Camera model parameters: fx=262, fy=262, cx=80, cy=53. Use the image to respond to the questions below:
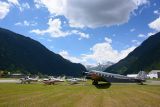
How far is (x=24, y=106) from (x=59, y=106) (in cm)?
360

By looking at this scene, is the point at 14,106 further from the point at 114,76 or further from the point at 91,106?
the point at 114,76

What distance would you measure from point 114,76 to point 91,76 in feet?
40.9

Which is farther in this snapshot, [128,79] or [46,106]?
[128,79]

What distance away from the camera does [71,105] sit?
28.5 meters

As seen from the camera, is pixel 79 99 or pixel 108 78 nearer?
pixel 79 99

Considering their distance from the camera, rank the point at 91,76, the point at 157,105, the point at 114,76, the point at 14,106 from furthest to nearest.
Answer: the point at 114,76 → the point at 91,76 → the point at 157,105 → the point at 14,106

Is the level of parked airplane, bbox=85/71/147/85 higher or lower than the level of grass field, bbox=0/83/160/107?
higher

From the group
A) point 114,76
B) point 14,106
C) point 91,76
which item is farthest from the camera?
point 114,76

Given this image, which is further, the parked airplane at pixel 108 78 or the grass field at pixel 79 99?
the parked airplane at pixel 108 78

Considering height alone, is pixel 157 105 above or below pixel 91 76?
below

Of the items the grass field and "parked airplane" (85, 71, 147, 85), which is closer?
the grass field

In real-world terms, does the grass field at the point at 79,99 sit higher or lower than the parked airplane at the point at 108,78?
lower

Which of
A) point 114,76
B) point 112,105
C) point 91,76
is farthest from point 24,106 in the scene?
point 114,76

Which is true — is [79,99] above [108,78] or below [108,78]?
below
